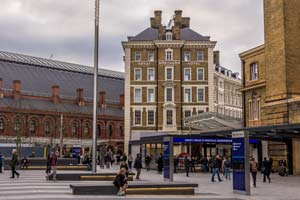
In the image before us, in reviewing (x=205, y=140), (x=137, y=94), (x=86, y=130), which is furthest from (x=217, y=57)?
(x=205, y=140)

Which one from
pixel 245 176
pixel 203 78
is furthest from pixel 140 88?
pixel 245 176

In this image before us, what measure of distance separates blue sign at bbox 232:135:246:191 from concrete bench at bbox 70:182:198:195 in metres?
2.18

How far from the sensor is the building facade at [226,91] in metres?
85.8

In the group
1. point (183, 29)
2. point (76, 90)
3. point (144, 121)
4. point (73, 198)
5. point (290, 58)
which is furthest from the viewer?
point (76, 90)

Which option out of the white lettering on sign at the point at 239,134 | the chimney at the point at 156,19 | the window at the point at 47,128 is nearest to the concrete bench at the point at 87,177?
the white lettering on sign at the point at 239,134

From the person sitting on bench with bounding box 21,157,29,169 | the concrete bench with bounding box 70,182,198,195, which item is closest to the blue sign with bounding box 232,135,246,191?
the concrete bench with bounding box 70,182,198,195

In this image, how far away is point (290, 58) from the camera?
35.4 meters

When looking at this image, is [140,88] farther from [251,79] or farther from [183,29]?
[251,79]

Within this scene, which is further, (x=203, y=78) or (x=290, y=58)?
(x=203, y=78)

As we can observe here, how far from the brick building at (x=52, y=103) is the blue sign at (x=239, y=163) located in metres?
54.2

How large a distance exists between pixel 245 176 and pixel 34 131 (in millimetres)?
62246

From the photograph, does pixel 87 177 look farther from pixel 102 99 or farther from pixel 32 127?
pixel 102 99

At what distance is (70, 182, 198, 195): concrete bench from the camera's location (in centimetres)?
1991

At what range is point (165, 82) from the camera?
70562 millimetres
